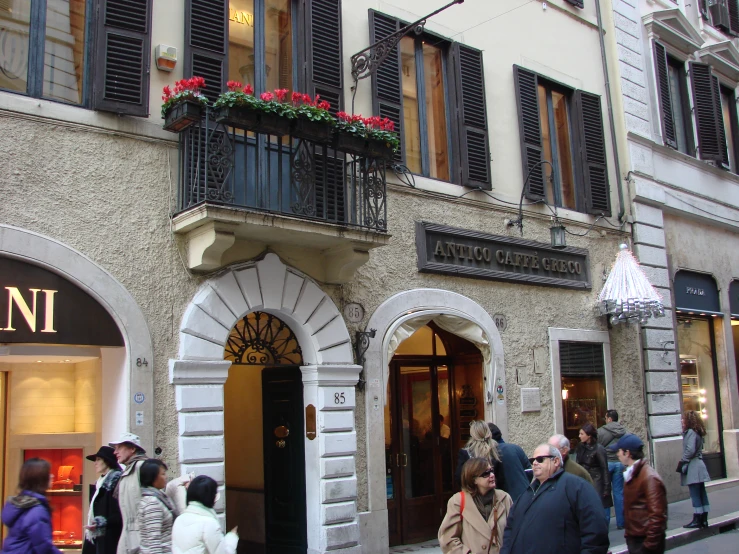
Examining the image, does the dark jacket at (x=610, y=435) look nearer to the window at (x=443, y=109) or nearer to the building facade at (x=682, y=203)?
the building facade at (x=682, y=203)

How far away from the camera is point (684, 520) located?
462 inches

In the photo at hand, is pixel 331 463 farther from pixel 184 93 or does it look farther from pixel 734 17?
pixel 734 17

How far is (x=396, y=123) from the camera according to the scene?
1074 centimetres

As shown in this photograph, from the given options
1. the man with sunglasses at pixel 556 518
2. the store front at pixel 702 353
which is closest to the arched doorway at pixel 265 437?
the man with sunglasses at pixel 556 518

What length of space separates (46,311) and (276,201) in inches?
108

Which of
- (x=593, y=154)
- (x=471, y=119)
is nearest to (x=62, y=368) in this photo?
(x=471, y=119)

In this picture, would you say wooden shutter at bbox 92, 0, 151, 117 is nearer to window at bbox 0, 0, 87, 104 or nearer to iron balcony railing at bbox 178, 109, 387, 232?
window at bbox 0, 0, 87, 104

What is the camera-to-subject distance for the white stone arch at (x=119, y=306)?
7.44 metres

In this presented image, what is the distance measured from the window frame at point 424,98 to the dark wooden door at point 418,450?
293 centimetres

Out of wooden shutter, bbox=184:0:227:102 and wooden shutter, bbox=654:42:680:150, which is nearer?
wooden shutter, bbox=184:0:227:102

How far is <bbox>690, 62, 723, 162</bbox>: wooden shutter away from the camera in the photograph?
52.4ft

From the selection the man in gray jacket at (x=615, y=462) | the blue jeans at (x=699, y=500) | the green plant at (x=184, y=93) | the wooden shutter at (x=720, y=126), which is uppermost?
the wooden shutter at (x=720, y=126)

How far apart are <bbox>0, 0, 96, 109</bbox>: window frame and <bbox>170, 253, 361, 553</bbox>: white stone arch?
238 cm

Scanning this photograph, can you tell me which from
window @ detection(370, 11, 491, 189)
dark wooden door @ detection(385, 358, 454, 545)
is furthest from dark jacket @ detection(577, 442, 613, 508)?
window @ detection(370, 11, 491, 189)
